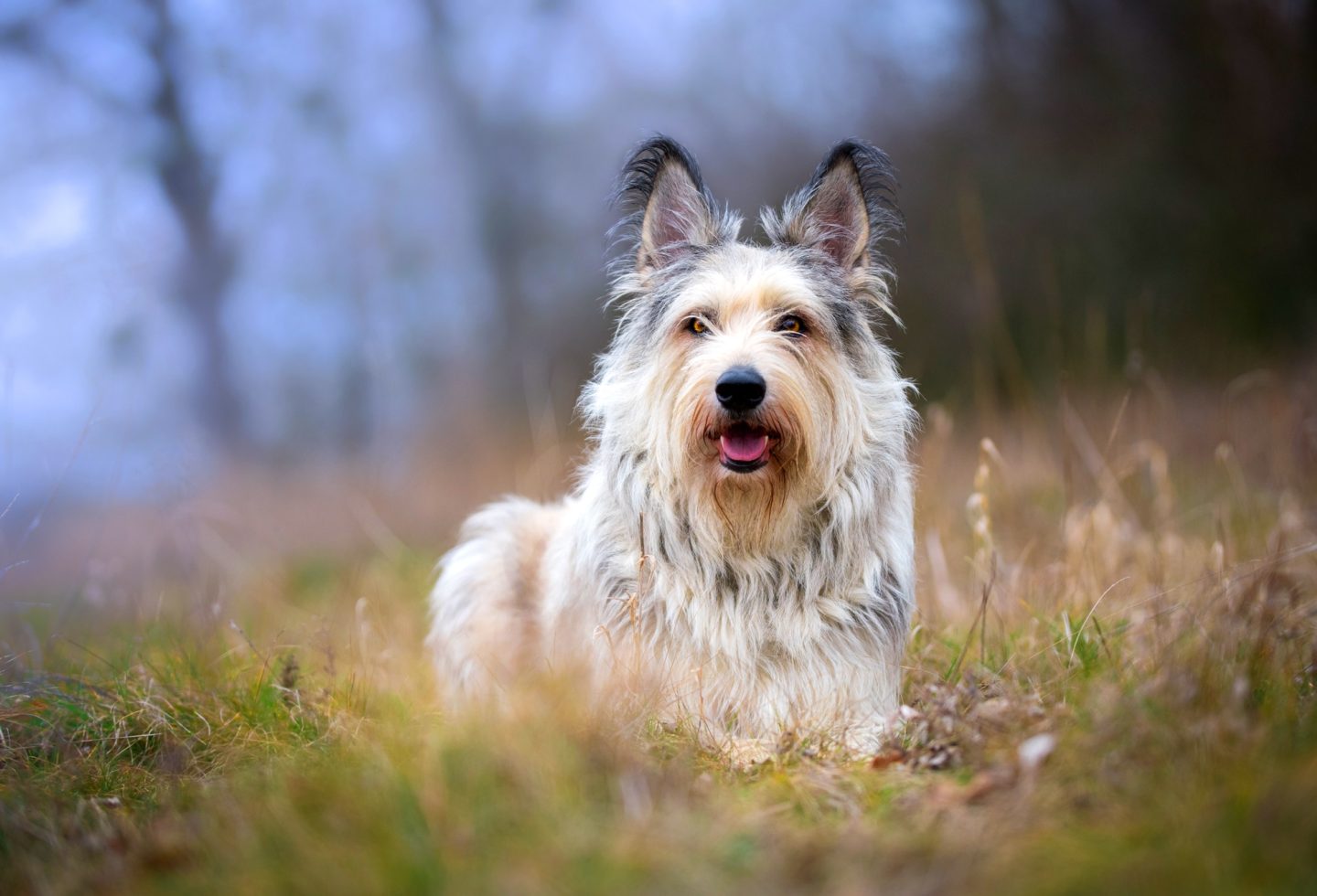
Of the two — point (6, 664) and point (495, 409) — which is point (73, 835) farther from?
point (495, 409)

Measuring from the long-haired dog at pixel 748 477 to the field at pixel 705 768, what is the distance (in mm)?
350

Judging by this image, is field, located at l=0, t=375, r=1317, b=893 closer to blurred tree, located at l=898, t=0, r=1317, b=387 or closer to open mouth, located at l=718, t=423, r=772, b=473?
open mouth, located at l=718, t=423, r=772, b=473

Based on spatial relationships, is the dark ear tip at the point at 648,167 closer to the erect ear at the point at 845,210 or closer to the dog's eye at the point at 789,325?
the erect ear at the point at 845,210

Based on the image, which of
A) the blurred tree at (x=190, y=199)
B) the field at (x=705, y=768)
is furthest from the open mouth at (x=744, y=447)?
the blurred tree at (x=190, y=199)

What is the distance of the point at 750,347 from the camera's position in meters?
3.47

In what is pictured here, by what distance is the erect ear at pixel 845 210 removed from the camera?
3873 mm

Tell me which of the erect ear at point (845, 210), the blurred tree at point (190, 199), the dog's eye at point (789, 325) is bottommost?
the dog's eye at point (789, 325)

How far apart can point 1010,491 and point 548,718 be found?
467cm

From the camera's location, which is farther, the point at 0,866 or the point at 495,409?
the point at 495,409

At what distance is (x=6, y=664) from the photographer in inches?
142

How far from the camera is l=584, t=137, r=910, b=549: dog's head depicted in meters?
3.42

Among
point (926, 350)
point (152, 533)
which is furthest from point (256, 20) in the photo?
point (926, 350)

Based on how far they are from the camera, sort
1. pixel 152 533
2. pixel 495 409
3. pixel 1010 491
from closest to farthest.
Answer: pixel 1010 491, pixel 152 533, pixel 495 409

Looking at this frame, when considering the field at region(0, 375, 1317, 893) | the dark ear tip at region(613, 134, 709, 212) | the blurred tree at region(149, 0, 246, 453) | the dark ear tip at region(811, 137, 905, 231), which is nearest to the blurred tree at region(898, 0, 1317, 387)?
the dark ear tip at region(811, 137, 905, 231)
